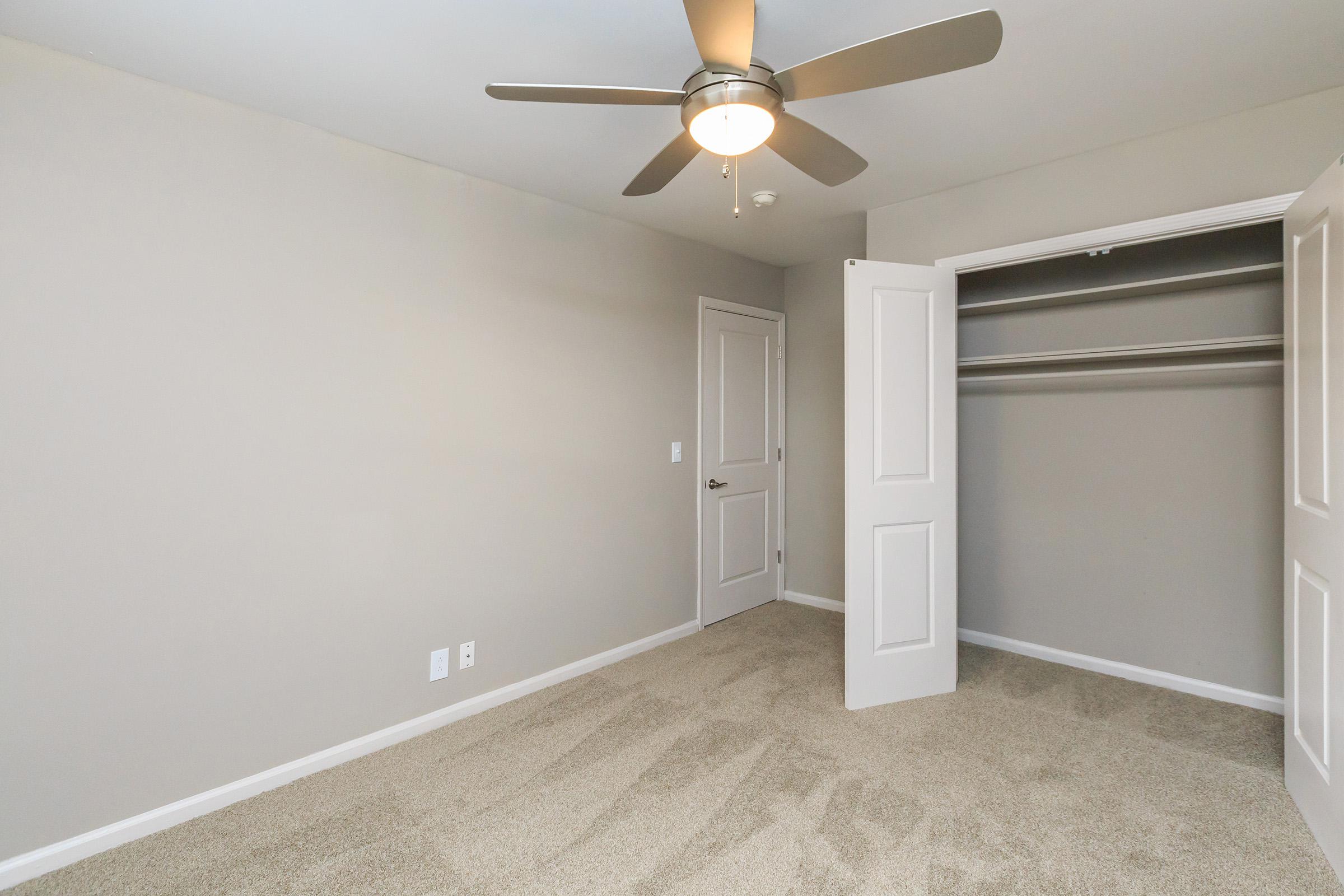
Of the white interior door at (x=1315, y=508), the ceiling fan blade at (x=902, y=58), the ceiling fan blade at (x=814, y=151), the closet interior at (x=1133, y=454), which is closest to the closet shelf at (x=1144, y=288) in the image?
the closet interior at (x=1133, y=454)

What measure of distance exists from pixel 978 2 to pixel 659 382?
232 centimetres

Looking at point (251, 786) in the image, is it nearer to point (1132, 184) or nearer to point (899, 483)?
point (899, 483)

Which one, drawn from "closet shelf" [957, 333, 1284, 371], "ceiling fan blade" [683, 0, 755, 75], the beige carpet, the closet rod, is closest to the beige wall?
"closet shelf" [957, 333, 1284, 371]

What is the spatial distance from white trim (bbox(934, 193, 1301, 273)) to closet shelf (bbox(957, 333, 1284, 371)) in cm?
43

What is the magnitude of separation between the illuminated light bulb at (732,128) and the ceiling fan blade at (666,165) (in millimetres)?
67

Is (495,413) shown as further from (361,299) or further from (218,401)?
(218,401)

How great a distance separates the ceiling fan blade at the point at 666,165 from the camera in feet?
5.95

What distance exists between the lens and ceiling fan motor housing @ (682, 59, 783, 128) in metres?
1.57

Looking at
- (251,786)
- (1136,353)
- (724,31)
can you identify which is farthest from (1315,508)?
(251,786)

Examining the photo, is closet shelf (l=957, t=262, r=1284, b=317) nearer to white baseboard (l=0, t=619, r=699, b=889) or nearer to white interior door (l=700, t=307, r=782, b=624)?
white interior door (l=700, t=307, r=782, b=624)

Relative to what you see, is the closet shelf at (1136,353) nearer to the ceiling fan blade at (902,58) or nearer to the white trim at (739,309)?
the white trim at (739,309)

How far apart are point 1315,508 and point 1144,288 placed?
1267 millimetres

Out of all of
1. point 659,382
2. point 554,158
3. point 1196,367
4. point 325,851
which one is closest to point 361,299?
point 554,158

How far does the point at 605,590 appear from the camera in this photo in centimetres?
342
